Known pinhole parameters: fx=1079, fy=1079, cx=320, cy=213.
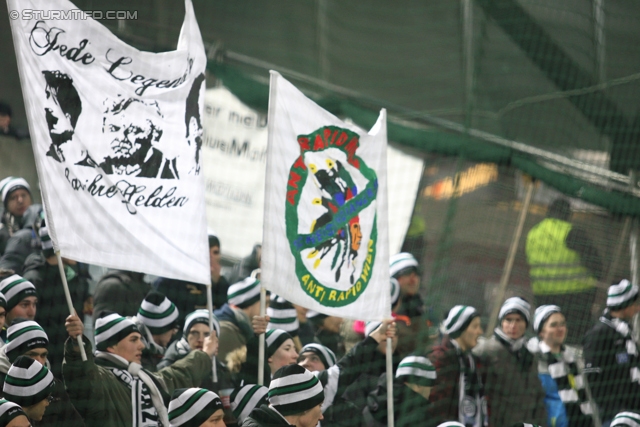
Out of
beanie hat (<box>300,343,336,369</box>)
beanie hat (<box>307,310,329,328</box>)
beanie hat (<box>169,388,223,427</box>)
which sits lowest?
beanie hat (<box>307,310,329,328</box>)

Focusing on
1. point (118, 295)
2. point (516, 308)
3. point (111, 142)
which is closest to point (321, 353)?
point (118, 295)

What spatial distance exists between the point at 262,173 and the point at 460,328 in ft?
9.51

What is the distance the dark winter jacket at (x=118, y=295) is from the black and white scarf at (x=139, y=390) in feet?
2.67

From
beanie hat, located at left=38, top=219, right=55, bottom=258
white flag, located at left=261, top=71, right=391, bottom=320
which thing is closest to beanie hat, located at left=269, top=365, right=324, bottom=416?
white flag, located at left=261, top=71, right=391, bottom=320

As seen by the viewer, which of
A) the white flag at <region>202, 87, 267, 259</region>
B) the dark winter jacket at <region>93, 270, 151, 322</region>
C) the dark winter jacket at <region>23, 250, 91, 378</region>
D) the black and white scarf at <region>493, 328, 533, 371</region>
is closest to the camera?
the dark winter jacket at <region>23, 250, 91, 378</region>

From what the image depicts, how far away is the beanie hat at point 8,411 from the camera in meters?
4.02

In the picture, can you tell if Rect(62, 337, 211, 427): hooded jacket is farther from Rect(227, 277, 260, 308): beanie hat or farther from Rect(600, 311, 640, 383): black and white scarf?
Rect(600, 311, 640, 383): black and white scarf

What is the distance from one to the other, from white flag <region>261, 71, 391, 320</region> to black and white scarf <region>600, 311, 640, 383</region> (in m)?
2.02

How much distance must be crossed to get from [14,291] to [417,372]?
204 cm

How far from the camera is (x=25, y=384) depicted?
4277 mm

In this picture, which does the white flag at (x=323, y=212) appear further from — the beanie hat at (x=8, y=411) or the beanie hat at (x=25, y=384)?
the beanie hat at (x=8, y=411)

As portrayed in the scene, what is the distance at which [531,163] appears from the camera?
27.3ft

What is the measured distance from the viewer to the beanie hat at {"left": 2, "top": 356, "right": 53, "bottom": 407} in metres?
4.27

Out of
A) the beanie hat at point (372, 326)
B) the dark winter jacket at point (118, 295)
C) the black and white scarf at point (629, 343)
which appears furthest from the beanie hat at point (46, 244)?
the black and white scarf at point (629, 343)
